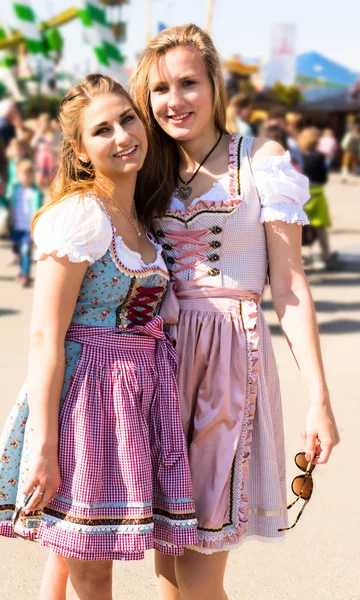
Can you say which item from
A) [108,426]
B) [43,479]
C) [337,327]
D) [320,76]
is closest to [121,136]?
[108,426]

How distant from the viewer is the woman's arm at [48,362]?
78.2 inches

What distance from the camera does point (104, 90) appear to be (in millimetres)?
2160

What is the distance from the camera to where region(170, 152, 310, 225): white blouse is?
2.24m

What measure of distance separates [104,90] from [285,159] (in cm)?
53

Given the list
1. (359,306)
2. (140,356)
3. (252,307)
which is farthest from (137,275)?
(359,306)

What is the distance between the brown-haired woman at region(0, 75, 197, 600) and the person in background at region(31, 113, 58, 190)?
284 inches

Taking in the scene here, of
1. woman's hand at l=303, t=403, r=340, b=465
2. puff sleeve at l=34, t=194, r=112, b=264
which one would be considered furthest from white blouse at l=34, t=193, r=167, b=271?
woman's hand at l=303, t=403, r=340, b=465

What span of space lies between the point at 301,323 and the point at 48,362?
0.69 meters

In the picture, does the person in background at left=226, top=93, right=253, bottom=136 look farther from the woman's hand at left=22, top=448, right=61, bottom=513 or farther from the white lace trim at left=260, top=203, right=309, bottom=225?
the woman's hand at left=22, top=448, right=61, bottom=513

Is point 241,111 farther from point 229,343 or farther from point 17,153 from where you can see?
point 229,343

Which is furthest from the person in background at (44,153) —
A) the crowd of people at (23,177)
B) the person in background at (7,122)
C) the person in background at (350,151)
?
the person in background at (350,151)

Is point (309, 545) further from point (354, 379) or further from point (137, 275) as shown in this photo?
point (354, 379)

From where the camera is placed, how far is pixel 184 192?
92.0 inches

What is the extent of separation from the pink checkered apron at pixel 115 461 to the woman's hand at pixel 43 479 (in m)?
0.05
